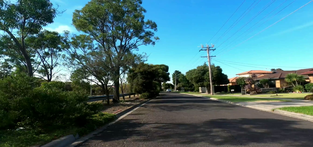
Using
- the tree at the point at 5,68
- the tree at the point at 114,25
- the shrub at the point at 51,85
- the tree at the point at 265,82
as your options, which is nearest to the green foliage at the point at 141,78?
the tree at the point at 114,25

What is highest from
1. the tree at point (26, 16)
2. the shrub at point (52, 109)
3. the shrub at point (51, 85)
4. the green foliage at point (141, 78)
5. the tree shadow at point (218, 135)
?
the tree at point (26, 16)

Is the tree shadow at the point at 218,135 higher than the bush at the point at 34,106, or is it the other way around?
the bush at the point at 34,106

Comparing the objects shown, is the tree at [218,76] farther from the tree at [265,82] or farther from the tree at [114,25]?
the tree at [114,25]

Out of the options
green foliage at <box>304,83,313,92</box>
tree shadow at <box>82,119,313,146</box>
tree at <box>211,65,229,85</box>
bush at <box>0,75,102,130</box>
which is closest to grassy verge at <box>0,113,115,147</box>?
bush at <box>0,75,102,130</box>

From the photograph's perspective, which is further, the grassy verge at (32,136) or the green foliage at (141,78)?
the green foliage at (141,78)

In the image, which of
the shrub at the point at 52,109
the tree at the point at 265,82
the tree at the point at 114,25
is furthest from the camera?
the tree at the point at 265,82

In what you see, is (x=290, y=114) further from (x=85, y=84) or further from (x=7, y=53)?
(x=7, y=53)

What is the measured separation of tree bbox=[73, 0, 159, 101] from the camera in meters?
18.5

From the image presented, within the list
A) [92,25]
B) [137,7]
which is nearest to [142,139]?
[92,25]

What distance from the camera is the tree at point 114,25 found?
728 inches

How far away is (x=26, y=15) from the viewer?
37.3ft

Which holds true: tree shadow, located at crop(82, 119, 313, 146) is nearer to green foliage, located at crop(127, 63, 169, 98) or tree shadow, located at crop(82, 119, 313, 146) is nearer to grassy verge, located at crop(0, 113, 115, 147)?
grassy verge, located at crop(0, 113, 115, 147)

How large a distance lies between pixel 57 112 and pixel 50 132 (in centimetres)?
66

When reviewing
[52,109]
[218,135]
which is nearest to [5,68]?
[52,109]
